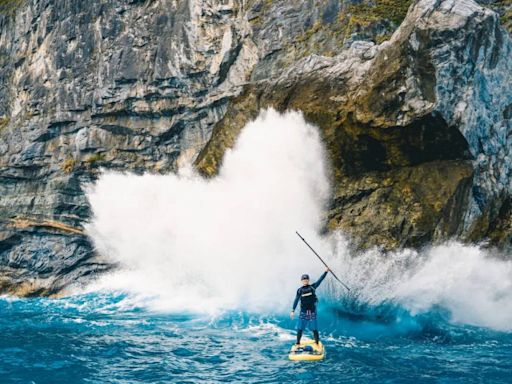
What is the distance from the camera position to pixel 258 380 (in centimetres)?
1461

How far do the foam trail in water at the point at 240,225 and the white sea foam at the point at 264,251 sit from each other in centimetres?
5

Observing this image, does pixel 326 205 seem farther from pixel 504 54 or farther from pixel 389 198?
pixel 504 54

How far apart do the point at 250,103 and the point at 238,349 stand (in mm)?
13356

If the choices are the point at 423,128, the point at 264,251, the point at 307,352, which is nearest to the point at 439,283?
the point at 423,128

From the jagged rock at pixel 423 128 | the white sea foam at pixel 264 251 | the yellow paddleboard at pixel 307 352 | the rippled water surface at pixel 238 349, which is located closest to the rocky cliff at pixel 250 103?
the jagged rock at pixel 423 128

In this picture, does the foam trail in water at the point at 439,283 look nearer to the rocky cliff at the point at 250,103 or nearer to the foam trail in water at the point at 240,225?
the rocky cliff at the point at 250,103

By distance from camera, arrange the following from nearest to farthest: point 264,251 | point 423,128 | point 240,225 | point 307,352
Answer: point 307,352 < point 423,128 < point 264,251 < point 240,225

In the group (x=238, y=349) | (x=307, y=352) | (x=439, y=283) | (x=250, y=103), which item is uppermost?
(x=250, y=103)

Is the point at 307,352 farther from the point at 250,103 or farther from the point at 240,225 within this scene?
the point at 250,103

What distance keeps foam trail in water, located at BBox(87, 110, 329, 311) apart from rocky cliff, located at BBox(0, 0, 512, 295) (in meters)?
1.18

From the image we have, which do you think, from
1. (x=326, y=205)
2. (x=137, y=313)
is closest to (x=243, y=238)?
(x=326, y=205)

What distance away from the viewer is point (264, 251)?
25.1 meters

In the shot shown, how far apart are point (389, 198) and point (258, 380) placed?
1121cm

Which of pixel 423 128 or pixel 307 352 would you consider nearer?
pixel 307 352
